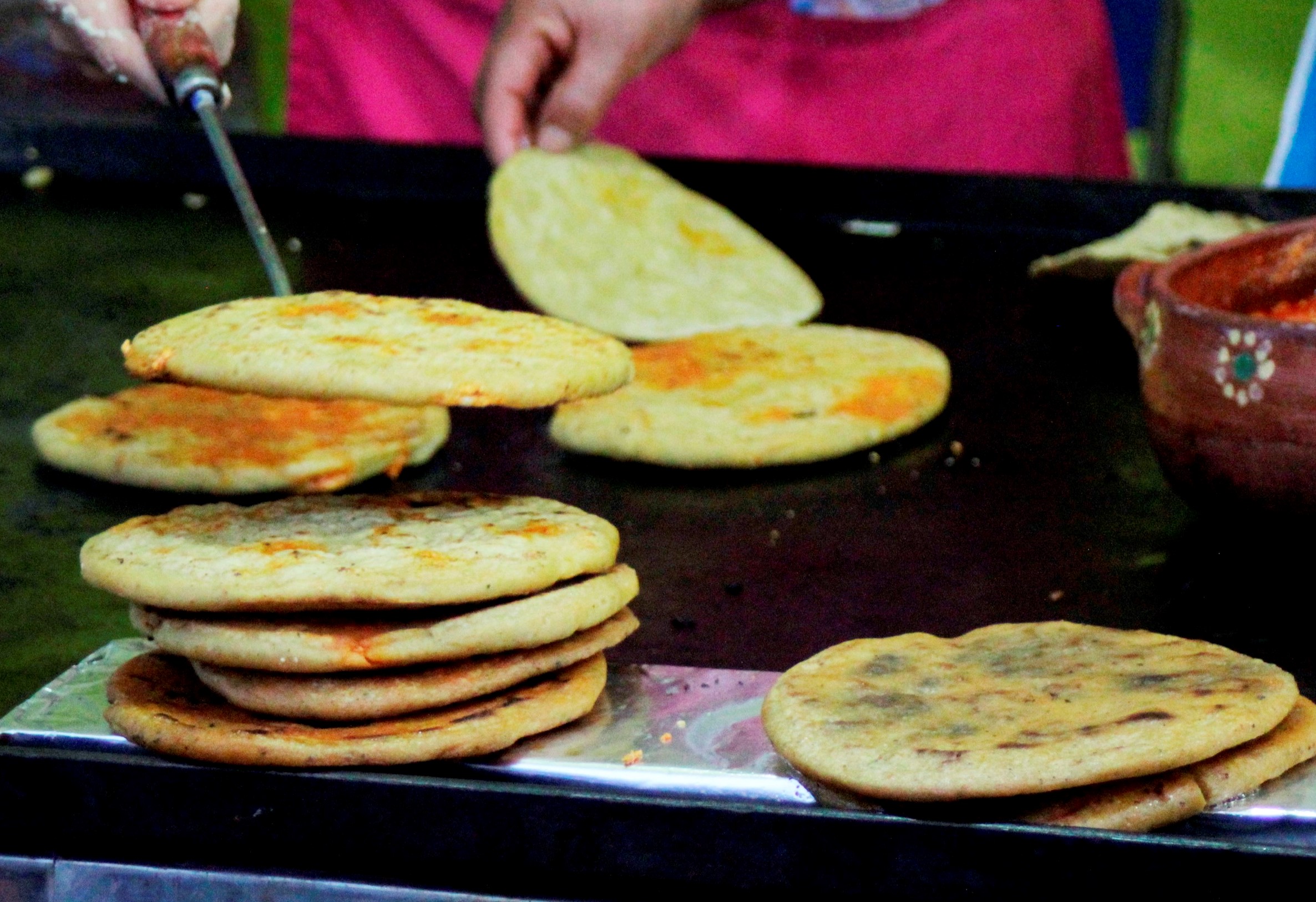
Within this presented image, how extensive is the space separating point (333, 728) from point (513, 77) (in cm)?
177

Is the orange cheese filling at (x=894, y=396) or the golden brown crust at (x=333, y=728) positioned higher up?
the golden brown crust at (x=333, y=728)

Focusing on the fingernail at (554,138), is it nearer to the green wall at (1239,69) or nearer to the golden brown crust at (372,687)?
the golden brown crust at (372,687)

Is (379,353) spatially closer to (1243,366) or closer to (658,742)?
(658,742)

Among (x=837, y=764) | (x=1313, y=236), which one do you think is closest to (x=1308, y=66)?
(x=1313, y=236)

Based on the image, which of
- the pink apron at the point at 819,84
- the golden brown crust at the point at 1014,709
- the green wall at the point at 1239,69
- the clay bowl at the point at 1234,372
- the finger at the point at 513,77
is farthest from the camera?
the green wall at the point at 1239,69

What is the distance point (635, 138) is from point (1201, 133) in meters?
2.88

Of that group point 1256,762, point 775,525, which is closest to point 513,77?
point 775,525

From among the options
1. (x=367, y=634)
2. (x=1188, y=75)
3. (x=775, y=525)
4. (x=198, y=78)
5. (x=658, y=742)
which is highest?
(x=198, y=78)

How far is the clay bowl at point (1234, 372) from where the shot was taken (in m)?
1.78

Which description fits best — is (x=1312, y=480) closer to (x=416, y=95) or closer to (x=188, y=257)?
(x=188, y=257)

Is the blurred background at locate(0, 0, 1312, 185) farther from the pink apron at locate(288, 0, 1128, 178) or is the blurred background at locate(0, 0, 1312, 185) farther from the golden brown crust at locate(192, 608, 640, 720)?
the golden brown crust at locate(192, 608, 640, 720)

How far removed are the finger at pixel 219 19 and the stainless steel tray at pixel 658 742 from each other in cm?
94

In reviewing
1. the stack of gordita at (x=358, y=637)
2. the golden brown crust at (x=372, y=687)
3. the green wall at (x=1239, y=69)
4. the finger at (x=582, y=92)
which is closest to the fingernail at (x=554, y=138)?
the finger at (x=582, y=92)

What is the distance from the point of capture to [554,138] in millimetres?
2955
